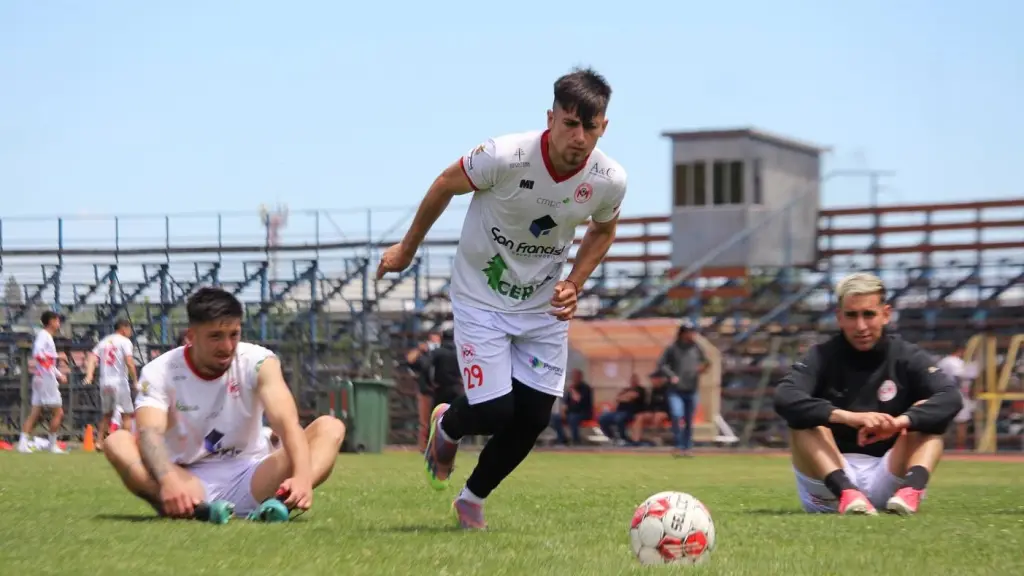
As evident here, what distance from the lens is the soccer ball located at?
20.3 feet

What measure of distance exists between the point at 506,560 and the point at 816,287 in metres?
27.7

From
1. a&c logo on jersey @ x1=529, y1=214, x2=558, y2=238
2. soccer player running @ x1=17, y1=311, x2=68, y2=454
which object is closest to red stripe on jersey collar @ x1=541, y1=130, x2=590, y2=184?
a&c logo on jersey @ x1=529, y1=214, x2=558, y2=238

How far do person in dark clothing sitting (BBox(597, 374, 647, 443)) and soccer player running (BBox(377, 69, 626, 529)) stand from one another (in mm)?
21266

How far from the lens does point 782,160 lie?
39312 millimetres

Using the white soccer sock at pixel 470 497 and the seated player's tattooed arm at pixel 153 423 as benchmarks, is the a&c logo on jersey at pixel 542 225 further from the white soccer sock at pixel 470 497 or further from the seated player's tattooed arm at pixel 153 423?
the seated player's tattooed arm at pixel 153 423

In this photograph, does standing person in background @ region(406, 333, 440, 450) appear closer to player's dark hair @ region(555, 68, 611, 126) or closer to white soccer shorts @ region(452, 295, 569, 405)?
white soccer shorts @ region(452, 295, 569, 405)

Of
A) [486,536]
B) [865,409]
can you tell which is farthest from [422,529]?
[865,409]

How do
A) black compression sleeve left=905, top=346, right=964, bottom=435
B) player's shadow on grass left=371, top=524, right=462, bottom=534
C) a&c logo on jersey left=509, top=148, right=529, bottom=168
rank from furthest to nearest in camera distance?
1. black compression sleeve left=905, top=346, right=964, bottom=435
2. player's shadow on grass left=371, top=524, right=462, bottom=534
3. a&c logo on jersey left=509, top=148, right=529, bottom=168

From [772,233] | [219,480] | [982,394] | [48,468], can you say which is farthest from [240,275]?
[219,480]

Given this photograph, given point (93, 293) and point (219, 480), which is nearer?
point (219, 480)

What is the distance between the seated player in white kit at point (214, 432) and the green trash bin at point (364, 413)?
17.1 m

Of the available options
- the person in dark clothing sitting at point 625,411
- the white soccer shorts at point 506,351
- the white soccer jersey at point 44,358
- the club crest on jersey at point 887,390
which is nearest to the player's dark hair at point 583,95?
the white soccer shorts at point 506,351

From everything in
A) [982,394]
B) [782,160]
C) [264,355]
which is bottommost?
[982,394]

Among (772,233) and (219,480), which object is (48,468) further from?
(772,233)
